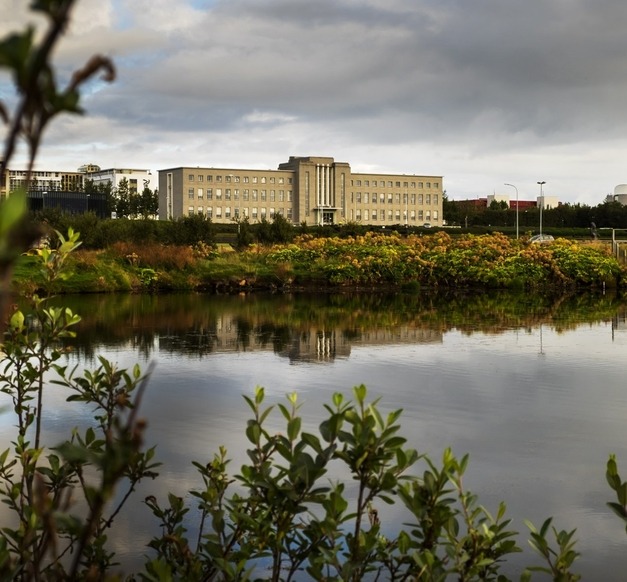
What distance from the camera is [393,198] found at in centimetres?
13862

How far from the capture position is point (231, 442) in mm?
7020

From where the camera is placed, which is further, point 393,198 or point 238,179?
point 393,198

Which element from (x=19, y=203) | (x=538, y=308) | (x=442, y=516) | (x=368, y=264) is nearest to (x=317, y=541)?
(x=442, y=516)

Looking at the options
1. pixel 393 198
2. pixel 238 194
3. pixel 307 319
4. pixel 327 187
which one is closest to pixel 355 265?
pixel 307 319

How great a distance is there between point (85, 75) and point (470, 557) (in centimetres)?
234

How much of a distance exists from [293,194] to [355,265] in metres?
105

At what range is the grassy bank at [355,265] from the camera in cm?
2534

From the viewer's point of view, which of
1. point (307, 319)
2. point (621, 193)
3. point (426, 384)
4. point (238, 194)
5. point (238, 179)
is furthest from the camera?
point (238, 194)

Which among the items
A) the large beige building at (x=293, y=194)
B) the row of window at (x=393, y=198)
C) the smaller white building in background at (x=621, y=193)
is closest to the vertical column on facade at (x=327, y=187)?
the large beige building at (x=293, y=194)

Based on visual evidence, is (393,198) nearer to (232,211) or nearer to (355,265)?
(232,211)

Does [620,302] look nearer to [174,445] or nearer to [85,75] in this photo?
[174,445]

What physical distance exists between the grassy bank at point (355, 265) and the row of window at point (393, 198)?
105223mm

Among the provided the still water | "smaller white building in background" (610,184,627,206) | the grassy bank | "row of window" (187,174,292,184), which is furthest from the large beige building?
the still water

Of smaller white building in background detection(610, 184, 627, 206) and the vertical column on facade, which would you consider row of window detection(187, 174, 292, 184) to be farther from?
smaller white building in background detection(610, 184, 627, 206)
